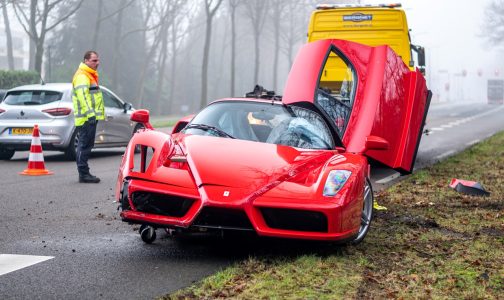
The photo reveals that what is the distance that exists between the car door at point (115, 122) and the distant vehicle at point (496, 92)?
7394 centimetres

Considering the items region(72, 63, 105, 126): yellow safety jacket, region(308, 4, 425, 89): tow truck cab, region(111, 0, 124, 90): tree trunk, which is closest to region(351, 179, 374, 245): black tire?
region(72, 63, 105, 126): yellow safety jacket

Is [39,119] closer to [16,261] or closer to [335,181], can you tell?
[16,261]

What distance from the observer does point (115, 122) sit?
15406 mm

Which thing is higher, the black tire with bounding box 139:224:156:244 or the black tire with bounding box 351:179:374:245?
the black tire with bounding box 351:179:374:245

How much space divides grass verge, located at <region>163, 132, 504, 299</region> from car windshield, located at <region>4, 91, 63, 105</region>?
776 cm

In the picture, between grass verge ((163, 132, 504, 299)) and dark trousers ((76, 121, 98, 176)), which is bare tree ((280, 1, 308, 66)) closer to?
dark trousers ((76, 121, 98, 176))

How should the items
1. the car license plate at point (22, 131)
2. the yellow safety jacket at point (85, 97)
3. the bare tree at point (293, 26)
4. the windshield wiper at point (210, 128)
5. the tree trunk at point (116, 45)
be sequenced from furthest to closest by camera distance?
1. the bare tree at point (293, 26)
2. the tree trunk at point (116, 45)
3. the car license plate at point (22, 131)
4. the yellow safety jacket at point (85, 97)
5. the windshield wiper at point (210, 128)

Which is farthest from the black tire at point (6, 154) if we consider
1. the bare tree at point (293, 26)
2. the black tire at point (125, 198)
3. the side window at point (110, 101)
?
the bare tree at point (293, 26)

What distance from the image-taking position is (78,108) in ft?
36.4

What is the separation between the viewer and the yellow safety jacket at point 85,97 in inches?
435

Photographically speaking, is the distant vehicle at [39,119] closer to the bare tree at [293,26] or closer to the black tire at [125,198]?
the black tire at [125,198]

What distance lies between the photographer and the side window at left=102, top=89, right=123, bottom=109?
1557 centimetres

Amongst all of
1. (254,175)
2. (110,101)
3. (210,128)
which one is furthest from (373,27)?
(254,175)

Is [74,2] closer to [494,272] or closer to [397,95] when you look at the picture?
[397,95]
